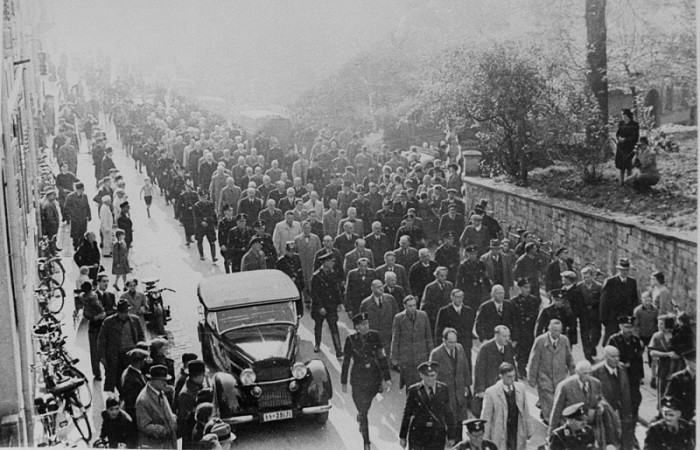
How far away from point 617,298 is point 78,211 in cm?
592

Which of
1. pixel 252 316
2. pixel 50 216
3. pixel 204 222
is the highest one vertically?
pixel 50 216

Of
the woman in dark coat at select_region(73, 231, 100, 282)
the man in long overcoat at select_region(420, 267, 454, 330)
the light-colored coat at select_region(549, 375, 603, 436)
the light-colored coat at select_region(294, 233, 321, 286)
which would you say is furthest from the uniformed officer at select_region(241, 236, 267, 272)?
the light-colored coat at select_region(549, 375, 603, 436)

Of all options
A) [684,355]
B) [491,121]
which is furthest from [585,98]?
[684,355]

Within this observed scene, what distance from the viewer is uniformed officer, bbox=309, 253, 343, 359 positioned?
9.45m

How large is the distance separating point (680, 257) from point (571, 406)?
1.77 m

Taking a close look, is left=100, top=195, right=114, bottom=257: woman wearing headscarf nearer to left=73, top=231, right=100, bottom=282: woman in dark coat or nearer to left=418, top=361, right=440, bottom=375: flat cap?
left=73, top=231, right=100, bottom=282: woman in dark coat

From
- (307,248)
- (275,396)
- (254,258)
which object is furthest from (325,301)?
(275,396)

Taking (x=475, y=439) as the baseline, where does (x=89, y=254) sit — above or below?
above

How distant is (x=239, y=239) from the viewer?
10.7m

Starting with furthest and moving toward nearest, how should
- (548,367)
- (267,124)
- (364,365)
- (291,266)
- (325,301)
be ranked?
(267,124), (291,266), (325,301), (364,365), (548,367)

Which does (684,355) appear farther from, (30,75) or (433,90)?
(30,75)

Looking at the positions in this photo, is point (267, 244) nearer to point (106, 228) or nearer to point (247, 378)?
point (106, 228)

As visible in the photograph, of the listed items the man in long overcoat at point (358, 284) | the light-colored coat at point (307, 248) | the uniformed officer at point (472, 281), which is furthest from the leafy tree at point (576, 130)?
the light-colored coat at point (307, 248)

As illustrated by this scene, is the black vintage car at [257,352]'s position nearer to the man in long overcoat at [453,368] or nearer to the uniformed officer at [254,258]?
the uniformed officer at [254,258]
